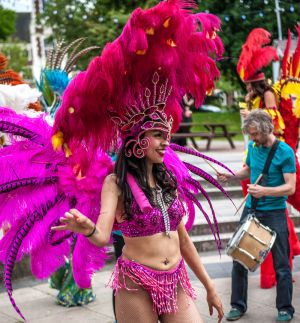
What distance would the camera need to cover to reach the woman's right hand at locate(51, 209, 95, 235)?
109 inches

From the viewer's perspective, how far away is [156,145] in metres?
3.23

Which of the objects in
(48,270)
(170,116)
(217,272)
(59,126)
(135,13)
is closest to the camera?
(135,13)

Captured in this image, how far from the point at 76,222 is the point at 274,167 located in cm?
266

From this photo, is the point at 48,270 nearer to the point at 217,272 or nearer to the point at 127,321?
the point at 127,321

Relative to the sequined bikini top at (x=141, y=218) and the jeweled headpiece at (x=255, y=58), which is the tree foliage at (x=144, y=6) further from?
the sequined bikini top at (x=141, y=218)

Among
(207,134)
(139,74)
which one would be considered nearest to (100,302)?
(139,74)

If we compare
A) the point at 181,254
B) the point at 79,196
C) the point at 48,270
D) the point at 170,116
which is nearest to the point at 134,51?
the point at 170,116

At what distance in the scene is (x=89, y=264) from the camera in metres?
3.55

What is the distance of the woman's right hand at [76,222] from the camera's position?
9.05 ft

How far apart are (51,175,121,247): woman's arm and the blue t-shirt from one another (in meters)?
2.17

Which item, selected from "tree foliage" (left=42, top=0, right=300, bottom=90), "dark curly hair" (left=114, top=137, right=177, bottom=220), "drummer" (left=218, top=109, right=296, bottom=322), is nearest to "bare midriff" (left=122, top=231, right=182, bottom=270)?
"dark curly hair" (left=114, top=137, right=177, bottom=220)

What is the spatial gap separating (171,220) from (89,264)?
578 millimetres

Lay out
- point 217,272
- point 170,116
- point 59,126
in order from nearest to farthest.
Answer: point 59,126 → point 170,116 → point 217,272

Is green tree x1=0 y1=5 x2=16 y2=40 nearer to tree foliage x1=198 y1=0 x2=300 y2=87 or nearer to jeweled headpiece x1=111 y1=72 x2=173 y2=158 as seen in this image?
tree foliage x1=198 y1=0 x2=300 y2=87
